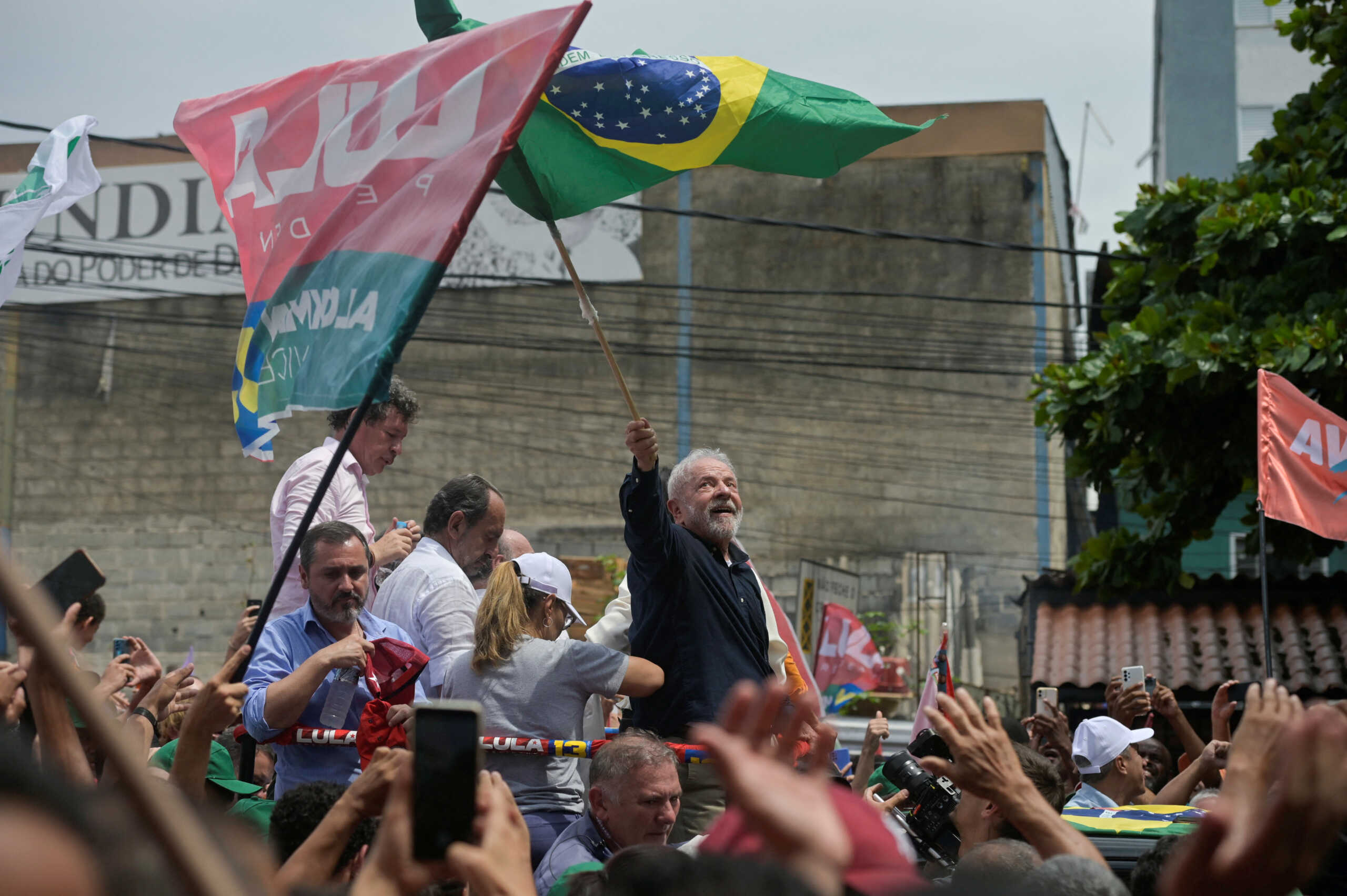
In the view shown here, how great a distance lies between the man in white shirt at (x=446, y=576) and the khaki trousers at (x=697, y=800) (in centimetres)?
95

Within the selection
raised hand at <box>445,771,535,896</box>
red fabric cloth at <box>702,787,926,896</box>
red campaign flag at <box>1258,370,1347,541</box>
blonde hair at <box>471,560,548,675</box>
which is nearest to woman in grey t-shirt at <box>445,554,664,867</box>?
blonde hair at <box>471,560,548,675</box>

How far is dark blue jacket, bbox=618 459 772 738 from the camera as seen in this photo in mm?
5051

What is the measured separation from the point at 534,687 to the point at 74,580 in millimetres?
1523

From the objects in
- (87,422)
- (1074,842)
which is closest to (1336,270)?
(1074,842)

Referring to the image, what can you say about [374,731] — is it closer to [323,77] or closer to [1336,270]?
[323,77]

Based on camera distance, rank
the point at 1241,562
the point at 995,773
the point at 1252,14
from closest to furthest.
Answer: the point at 995,773 < the point at 1241,562 < the point at 1252,14

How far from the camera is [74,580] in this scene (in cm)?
453

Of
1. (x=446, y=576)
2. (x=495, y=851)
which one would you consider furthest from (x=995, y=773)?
(x=446, y=576)

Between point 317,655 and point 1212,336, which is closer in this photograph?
point 317,655

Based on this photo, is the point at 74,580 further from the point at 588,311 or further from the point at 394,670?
the point at 588,311

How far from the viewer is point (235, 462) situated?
27.0 meters

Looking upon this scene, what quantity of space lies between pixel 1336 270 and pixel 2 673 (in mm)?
10491

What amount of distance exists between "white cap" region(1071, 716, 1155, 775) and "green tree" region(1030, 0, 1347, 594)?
183 inches

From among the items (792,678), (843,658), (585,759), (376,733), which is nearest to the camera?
(376,733)
